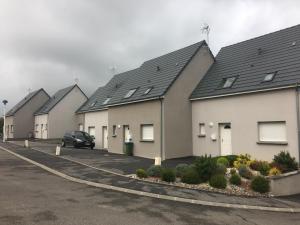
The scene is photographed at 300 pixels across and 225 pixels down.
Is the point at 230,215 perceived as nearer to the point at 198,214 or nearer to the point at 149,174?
the point at 198,214

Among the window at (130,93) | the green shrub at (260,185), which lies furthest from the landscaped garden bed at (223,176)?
the window at (130,93)

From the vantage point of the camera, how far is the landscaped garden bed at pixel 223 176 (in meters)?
13.4

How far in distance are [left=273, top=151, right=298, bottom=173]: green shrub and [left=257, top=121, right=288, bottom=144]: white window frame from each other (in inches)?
44.5

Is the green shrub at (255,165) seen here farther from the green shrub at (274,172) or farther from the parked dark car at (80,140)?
the parked dark car at (80,140)

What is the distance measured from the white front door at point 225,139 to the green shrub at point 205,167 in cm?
629

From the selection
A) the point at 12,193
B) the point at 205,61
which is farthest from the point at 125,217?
the point at 205,61

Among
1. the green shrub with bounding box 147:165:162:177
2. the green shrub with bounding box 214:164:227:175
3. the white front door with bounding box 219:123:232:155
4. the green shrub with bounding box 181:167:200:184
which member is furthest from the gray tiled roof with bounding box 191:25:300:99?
the green shrub with bounding box 147:165:162:177

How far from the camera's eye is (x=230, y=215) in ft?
33.0

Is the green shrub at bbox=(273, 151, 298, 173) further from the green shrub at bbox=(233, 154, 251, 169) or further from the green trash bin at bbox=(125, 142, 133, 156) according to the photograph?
the green trash bin at bbox=(125, 142, 133, 156)

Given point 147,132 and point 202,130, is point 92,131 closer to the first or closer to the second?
point 147,132

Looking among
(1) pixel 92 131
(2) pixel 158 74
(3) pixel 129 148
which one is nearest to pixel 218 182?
(3) pixel 129 148

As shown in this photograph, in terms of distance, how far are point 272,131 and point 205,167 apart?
5399 millimetres

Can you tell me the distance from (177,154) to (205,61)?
22.6 feet

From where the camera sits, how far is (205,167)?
14508 mm
